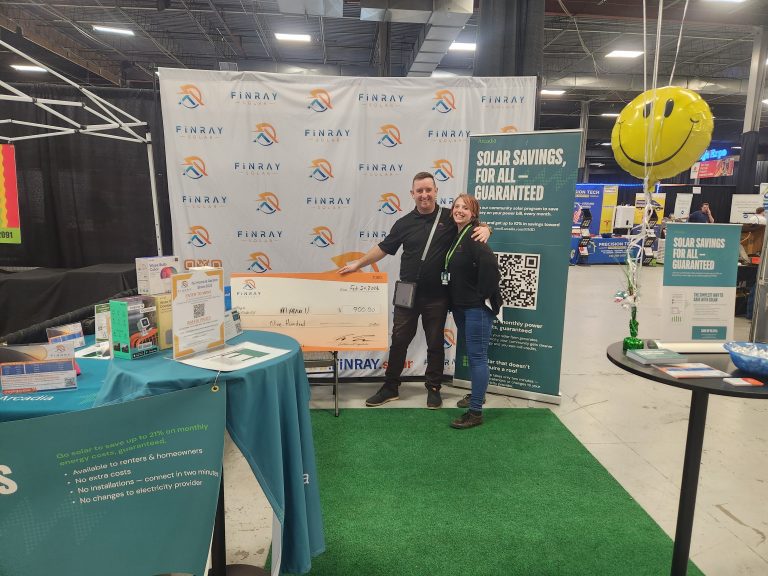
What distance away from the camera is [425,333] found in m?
3.69

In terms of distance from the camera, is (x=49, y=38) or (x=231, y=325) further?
(x=49, y=38)

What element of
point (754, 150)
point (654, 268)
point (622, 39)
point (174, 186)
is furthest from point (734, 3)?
point (174, 186)

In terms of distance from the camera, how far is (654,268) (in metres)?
12.3

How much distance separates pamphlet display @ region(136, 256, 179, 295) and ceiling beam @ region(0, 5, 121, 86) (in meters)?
9.12

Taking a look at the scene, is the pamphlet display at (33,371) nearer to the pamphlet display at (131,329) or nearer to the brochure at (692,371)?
the pamphlet display at (131,329)

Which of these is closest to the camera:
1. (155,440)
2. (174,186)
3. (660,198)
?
(155,440)

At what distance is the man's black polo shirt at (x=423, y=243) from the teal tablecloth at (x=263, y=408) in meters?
1.84

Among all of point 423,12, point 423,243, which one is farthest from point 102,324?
point 423,12

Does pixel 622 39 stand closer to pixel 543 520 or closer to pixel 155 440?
pixel 543 520

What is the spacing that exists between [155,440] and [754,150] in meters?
13.4

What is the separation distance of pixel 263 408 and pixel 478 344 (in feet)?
6.65

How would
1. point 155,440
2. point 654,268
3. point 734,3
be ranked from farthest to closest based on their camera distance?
point 654,268
point 734,3
point 155,440

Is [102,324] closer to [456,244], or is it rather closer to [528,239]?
[456,244]

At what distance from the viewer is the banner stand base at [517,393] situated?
3.73 m
